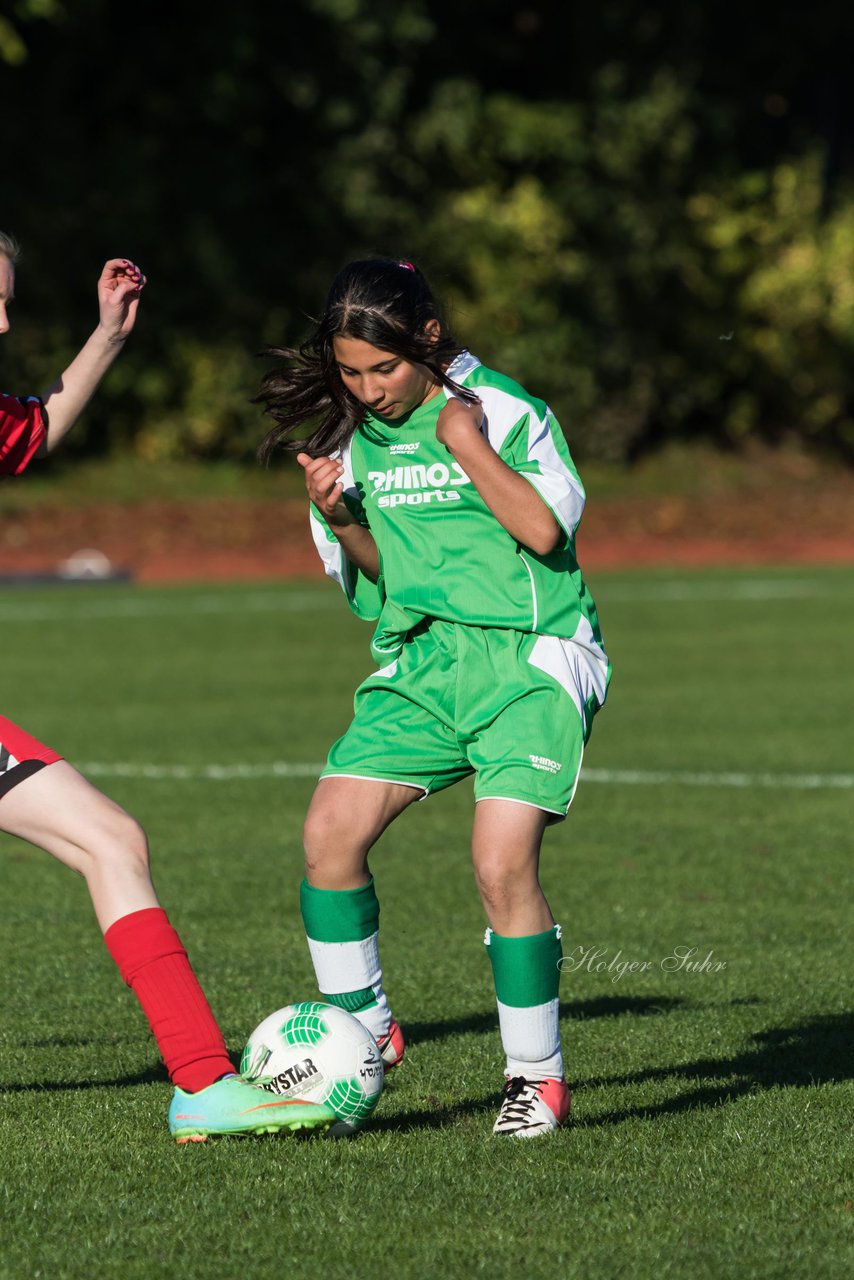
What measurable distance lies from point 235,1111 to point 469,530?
1304mm

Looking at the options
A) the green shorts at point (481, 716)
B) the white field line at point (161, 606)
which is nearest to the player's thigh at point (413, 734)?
the green shorts at point (481, 716)

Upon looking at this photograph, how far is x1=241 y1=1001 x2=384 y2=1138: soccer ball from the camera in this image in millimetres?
3830

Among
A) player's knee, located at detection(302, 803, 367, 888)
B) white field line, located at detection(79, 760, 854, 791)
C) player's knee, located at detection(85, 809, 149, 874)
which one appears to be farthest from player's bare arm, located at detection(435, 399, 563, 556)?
white field line, located at detection(79, 760, 854, 791)

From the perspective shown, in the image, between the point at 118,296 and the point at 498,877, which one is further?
the point at 118,296

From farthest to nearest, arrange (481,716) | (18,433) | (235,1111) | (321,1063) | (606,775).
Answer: (606,775)
(18,433)
(481,716)
(321,1063)
(235,1111)

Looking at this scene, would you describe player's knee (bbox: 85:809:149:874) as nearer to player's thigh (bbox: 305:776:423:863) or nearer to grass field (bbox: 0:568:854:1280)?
player's thigh (bbox: 305:776:423:863)

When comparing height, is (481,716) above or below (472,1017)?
above

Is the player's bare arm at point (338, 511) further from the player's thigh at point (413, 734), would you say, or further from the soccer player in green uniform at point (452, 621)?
the player's thigh at point (413, 734)

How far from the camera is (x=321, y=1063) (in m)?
3.84

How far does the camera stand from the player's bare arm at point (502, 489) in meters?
3.86

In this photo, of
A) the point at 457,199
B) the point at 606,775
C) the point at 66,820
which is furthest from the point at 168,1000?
the point at 457,199

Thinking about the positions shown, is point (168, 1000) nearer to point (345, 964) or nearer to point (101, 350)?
point (345, 964)

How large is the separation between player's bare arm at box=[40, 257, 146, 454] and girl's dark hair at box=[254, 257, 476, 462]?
34 cm

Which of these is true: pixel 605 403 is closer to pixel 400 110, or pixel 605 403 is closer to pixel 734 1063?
pixel 400 110
